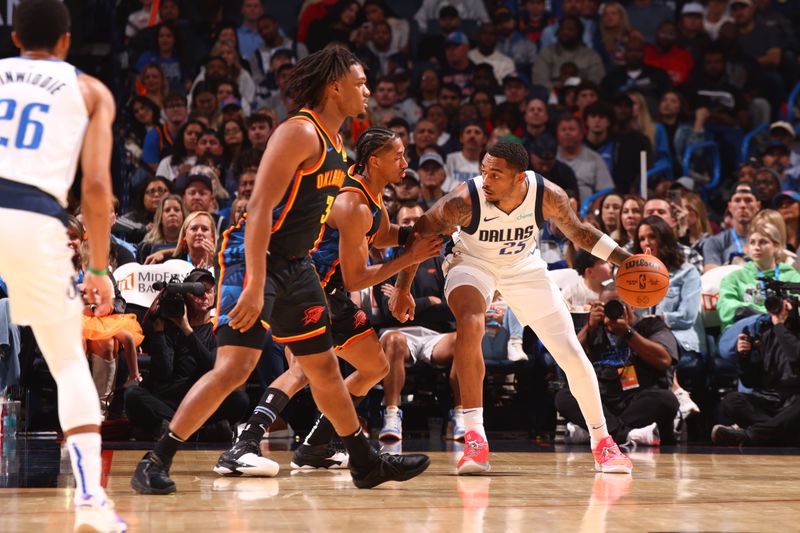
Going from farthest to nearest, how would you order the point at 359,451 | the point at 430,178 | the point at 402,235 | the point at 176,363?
the point at 430,178
the point at 176,363
the point at 402,235
the point at 359,451

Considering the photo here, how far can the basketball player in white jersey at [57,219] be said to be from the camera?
353 centimetres

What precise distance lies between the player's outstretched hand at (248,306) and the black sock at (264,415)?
1377 millimetres

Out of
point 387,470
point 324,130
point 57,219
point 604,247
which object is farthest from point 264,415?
point 57,219

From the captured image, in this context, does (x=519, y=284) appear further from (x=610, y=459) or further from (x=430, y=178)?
(x=430, y=178)

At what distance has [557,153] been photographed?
10.9 m

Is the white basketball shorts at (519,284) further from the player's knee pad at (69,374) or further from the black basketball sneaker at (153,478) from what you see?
the player's knee pad at (69,374)

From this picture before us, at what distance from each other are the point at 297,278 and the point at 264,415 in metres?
1.22

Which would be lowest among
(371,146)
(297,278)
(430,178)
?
(297,278)

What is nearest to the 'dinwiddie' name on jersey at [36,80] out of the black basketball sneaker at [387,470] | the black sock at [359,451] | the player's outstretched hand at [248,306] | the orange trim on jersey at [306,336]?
the player's outstretched hand at [248,306]

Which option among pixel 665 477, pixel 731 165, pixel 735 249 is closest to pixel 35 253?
pixel 665 477

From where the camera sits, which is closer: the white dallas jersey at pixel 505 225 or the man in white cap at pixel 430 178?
the white dallas jersey at pixel 505 225

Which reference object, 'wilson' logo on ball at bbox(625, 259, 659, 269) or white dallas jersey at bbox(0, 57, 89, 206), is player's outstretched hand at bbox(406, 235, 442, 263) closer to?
'wilson' logo on ball at bbox(625, 259, 659, 269)

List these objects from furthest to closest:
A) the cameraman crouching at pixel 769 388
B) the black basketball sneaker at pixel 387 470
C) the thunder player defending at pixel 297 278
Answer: the cameraman crouching at pixel 769 388, the black basketball sneaker at pixel 387 470, the thunder player defending at pixel 297 278

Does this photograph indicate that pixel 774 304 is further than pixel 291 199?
Yes
